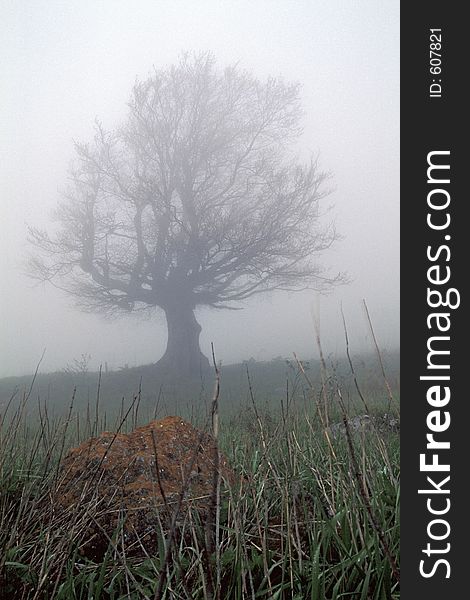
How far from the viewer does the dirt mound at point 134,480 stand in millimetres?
1716

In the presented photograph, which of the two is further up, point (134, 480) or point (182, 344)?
point (182, 344)

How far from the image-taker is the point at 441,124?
4.39ft

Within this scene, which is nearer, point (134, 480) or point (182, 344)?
point (134, 480)

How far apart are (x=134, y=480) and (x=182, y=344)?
9836mm

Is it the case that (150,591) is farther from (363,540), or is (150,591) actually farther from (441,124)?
(441,124)

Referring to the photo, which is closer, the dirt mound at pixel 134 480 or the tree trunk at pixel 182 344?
the dirt mound at pixel 134 480

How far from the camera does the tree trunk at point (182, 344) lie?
11016 millimetres

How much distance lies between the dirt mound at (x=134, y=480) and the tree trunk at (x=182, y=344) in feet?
28.0

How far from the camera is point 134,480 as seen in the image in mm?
1876

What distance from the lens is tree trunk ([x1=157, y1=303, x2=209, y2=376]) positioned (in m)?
11.0

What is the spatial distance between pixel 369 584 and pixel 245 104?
10747mm

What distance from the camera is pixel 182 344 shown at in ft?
38.3

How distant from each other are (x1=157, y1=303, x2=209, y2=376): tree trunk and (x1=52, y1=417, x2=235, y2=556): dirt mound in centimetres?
855

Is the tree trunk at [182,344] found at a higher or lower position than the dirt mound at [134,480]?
higher
